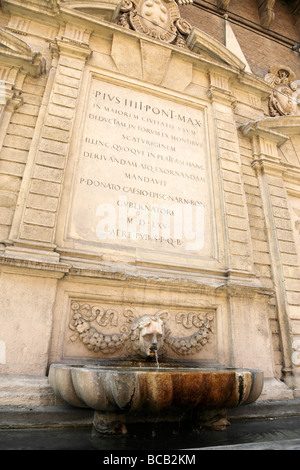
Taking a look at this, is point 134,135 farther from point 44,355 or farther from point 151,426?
point 151,426

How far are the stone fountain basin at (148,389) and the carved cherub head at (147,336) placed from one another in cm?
94

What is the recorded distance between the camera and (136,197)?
15.4 ft

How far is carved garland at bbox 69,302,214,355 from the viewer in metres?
3.54

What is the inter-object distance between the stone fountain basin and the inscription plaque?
205 centimetres

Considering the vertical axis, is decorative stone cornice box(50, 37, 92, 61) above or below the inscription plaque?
above

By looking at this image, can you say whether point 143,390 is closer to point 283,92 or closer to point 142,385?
point 142,385

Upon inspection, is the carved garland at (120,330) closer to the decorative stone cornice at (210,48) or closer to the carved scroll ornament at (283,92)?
the decorative stone cornice at (210,48)

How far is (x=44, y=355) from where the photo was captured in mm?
3287

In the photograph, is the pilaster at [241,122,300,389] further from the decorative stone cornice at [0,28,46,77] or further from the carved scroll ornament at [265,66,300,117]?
the decorative stone cornice at [0,28,46,77]

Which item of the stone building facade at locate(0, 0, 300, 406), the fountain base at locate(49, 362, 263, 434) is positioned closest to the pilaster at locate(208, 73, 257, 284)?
the stone building facade at locate(0, 0, 300, 406)

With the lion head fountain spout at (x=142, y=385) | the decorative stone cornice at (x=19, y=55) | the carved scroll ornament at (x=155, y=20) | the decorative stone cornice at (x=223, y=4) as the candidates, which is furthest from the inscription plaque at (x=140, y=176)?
the decorative stone cornice at (x=223, y=4)

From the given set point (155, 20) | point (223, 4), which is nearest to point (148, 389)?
point (155, 20)

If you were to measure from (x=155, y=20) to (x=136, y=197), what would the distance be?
4.47m
